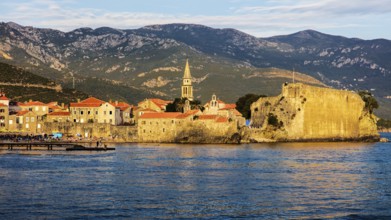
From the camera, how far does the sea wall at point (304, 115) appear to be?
411 feet

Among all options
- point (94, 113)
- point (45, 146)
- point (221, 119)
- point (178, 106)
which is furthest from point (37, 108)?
point (221, 119)

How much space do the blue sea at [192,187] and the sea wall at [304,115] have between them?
42.8 m

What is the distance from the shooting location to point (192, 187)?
172 ft

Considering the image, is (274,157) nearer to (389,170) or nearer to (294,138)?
(389,170)

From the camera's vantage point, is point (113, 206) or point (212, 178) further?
point (212, 178)

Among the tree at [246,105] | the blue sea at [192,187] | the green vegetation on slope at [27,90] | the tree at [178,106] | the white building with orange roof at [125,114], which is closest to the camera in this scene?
the blue sea at [192,187]

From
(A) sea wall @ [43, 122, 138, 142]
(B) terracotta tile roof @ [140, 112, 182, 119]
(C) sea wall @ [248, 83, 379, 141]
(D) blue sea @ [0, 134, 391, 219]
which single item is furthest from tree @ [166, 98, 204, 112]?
(D) blue sea @ [0, 134, 391, 219]

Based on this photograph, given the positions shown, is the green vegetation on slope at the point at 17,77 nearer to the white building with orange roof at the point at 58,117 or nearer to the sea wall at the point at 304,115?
the white building with orange roof at the point at 58,117

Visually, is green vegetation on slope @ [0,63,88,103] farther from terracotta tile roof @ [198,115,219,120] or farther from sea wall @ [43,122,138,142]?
terracotta tile roof @ [198,115,219,120]

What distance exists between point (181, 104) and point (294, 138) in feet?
70.9

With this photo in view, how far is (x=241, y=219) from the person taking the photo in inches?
1553

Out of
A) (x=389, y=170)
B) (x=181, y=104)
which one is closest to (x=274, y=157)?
(x=389, y=170)

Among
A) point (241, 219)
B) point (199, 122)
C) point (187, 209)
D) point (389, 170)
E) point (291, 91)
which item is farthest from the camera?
point (291, 91)

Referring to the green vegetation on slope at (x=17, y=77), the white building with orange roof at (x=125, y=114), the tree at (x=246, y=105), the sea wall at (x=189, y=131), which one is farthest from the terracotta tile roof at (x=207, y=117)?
the green vegetation on slope at (x=17, y=77)
